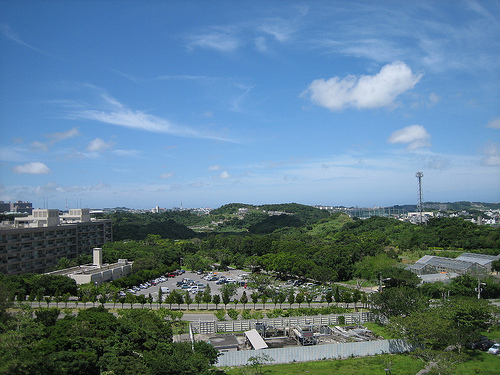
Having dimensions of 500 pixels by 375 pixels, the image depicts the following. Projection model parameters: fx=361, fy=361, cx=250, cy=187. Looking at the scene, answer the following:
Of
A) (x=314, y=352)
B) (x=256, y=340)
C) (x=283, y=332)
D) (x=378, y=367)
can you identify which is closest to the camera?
(x=378, y=367)

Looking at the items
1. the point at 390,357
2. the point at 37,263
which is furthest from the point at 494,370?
the point at 37,263

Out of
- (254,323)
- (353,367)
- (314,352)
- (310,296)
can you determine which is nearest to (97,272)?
(254,323)

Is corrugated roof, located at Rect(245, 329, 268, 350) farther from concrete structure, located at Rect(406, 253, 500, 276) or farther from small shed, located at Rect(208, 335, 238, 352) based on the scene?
Result: concrete structure, located at Rect(406, 253, 500, 276)

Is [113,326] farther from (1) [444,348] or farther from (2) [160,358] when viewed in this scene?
(1) [444,348]

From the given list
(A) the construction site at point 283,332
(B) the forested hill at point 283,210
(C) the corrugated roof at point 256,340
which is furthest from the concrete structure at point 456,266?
(B) the forested hill at point 283,210

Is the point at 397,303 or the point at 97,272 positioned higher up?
the point at 397,303

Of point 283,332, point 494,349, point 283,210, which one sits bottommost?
point 283,332

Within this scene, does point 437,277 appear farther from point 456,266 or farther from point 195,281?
point 195,281
